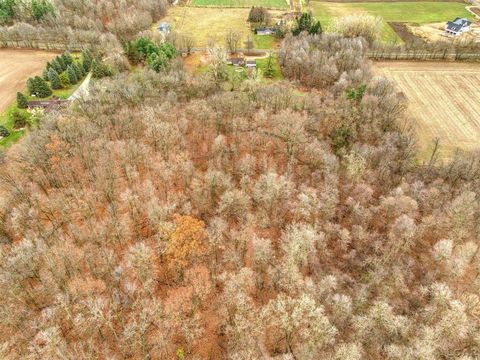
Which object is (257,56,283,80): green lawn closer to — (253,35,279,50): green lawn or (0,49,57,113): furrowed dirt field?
(253,35,279,50): green lawn

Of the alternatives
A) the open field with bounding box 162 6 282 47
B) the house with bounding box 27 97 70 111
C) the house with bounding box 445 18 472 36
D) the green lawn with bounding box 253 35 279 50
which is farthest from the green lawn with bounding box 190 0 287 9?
the house with bounding box 27 97 70 111

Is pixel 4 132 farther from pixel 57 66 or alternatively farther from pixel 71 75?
pixel 57 66

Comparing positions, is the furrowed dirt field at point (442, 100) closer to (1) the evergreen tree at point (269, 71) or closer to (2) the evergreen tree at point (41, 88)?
(1) the evergreen tree at point (269, 71)

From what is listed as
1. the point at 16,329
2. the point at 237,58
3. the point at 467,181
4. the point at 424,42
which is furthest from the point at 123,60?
the point at 424,42

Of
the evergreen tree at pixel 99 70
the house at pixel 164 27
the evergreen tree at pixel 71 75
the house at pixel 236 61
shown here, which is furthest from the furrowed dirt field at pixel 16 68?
the house at pixel 236 61

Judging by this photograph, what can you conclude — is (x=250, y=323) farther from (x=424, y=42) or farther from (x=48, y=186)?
(x=424, y=42)
